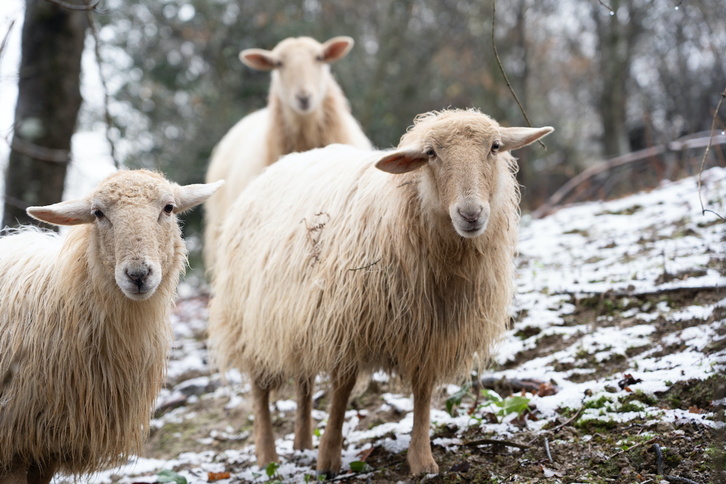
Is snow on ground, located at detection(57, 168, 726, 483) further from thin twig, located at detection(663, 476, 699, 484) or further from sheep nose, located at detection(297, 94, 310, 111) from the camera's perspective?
sheep nose, located at detection(297, 94, 310, 111)

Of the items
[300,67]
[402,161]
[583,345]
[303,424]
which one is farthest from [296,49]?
[583,345]

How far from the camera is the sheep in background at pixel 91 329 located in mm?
3287

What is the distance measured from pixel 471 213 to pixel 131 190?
1705 millimetres

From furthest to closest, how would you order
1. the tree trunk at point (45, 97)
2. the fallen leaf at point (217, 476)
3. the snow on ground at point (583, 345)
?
the tree trunk at point (45, 97) → the fallen leaf at point (217, 476) → the snow on ground at point (583, 345)

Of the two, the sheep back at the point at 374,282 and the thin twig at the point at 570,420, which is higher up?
the sheep back at the point at 374,282

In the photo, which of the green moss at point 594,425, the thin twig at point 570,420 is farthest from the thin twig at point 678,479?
the thin twig at point 570,420

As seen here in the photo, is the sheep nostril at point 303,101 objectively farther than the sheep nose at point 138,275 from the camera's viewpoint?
Yes

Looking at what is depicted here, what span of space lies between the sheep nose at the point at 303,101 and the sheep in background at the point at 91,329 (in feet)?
11.7

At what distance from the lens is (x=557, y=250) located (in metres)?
6.85

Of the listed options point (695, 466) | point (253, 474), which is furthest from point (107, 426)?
point (695, 466)

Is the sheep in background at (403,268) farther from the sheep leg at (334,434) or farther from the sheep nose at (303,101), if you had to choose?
the sheep nose at (303,101)

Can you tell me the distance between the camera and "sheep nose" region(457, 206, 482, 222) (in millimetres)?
3309

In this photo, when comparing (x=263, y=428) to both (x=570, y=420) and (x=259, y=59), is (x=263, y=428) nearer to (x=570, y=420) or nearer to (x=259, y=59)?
(x=570, y=420)

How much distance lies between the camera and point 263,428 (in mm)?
4598
